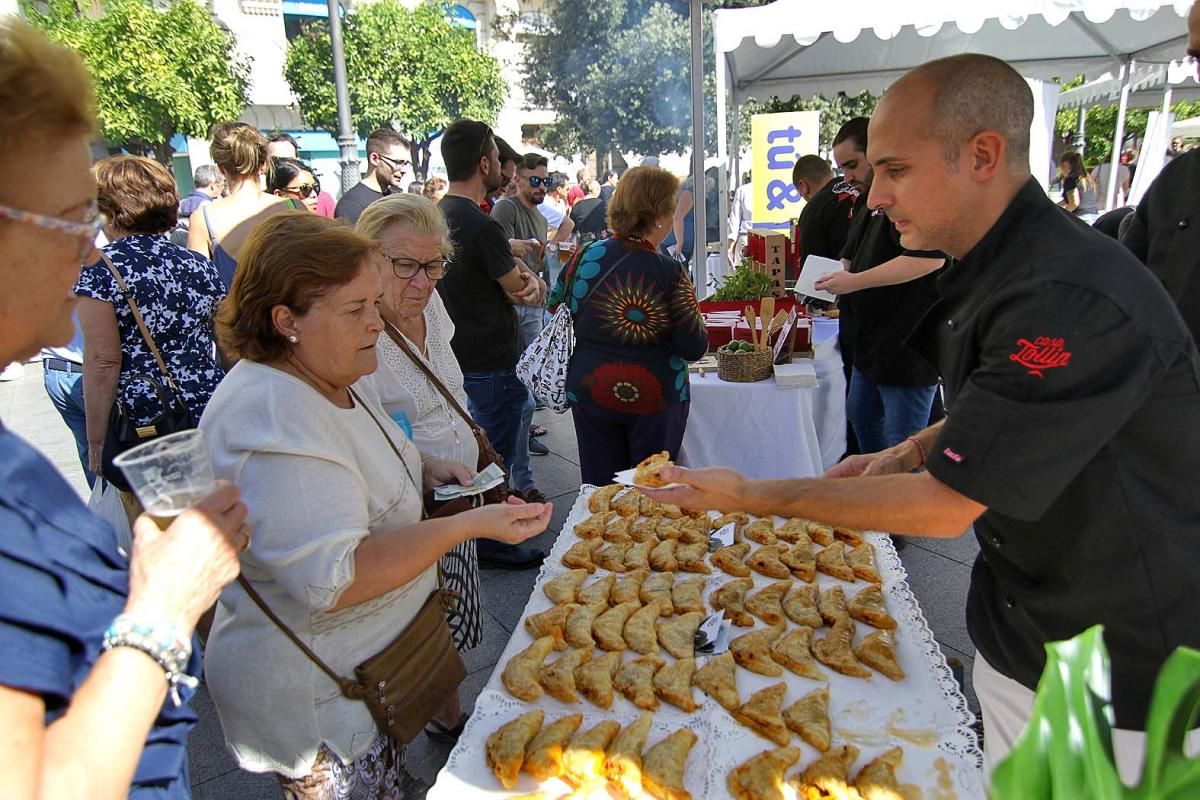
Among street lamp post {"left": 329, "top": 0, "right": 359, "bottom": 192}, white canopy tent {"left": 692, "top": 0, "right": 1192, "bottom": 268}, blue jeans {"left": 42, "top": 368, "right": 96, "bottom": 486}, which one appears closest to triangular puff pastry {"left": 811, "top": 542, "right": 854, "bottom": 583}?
blue jeans {"left": 42, "top": 368, "right": 96, "bottom": 486}

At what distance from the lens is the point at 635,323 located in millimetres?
3645

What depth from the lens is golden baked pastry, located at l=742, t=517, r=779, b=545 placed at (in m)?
2.59

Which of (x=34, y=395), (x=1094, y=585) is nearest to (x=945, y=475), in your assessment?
(x=1094, y=585)

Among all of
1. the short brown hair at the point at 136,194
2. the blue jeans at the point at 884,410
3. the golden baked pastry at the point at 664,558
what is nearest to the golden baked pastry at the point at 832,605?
the golden baked pastry at the point at 664,558

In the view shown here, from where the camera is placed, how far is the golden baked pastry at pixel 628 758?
4.85 feet

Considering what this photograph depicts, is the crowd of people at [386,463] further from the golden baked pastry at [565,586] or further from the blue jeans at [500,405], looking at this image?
the blue jeans at [500,405]

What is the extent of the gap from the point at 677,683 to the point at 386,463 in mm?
880

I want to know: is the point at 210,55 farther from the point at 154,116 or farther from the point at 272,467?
the point at 272,467

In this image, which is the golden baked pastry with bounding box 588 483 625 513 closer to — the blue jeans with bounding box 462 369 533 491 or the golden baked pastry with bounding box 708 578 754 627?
the golden baked pastry with bounding box 708 578 754 627

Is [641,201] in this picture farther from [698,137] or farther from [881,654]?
[698,137]

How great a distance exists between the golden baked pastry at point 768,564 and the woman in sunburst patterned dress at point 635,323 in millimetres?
1453

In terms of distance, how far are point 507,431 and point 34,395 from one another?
6.91 metres

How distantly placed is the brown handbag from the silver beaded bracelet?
0.64 m

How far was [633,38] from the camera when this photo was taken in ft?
106
